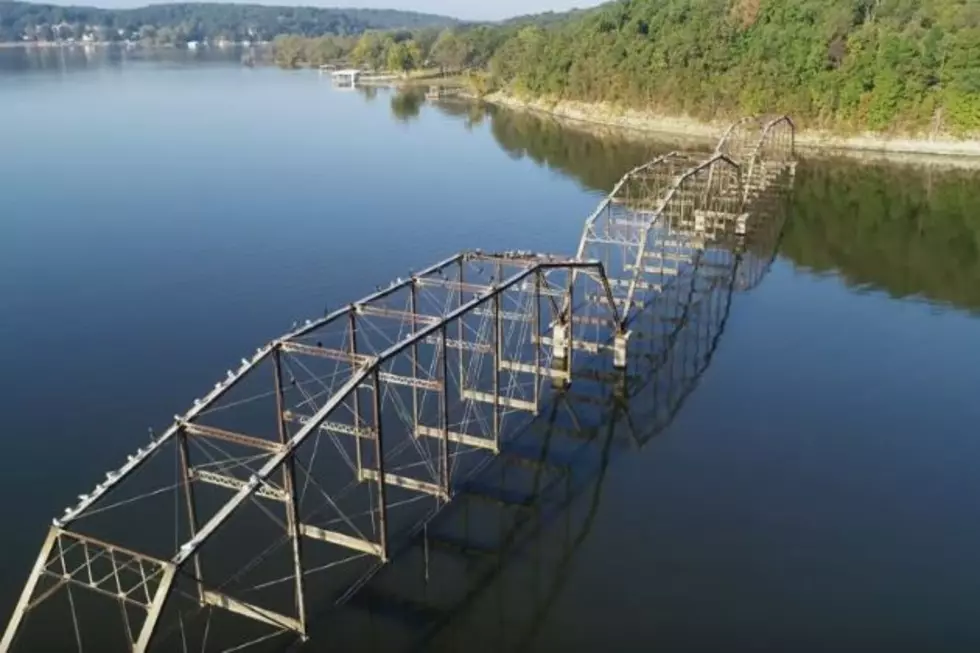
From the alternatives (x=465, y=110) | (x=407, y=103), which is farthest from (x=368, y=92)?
(x=465, y=110)

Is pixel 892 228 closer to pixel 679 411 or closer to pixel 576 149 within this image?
pixel 679 411

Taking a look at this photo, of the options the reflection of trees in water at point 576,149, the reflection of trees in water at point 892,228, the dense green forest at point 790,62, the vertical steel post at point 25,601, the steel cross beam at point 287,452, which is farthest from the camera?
the dense green forest at point 790,62

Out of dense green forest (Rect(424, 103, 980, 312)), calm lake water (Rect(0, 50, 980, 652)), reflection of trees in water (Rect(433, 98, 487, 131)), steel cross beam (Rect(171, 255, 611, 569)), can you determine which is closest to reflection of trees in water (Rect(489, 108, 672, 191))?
dense green forest (Rect(424, 103, 980, 312))

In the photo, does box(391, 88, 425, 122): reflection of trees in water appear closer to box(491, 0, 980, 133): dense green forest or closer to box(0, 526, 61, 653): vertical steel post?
box(491, 0, 980, 133): dense green forest

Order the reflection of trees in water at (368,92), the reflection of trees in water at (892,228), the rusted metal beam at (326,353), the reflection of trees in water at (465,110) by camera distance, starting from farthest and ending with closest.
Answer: the reflection of trees in water at (368,92)
the reflection of trees in water at (465,110)
the reflection of trees in water at (892,228)
the rusted metal beam at (326,353)

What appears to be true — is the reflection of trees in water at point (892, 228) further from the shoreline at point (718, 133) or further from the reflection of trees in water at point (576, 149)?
the reflection of trees in water at point (576, 149)

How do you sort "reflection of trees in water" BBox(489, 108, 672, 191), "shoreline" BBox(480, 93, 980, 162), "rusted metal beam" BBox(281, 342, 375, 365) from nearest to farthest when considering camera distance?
1. "rusted metal beam" BBox(281, 342, 375, 365)
2. "reflection of trees in water" BBox(489, 108, 672, 191)
3. "shoreline" BBox(480, 93, 980, 162)

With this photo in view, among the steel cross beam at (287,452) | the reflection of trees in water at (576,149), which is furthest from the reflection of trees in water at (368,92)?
the steel cross beam at (287,452)
